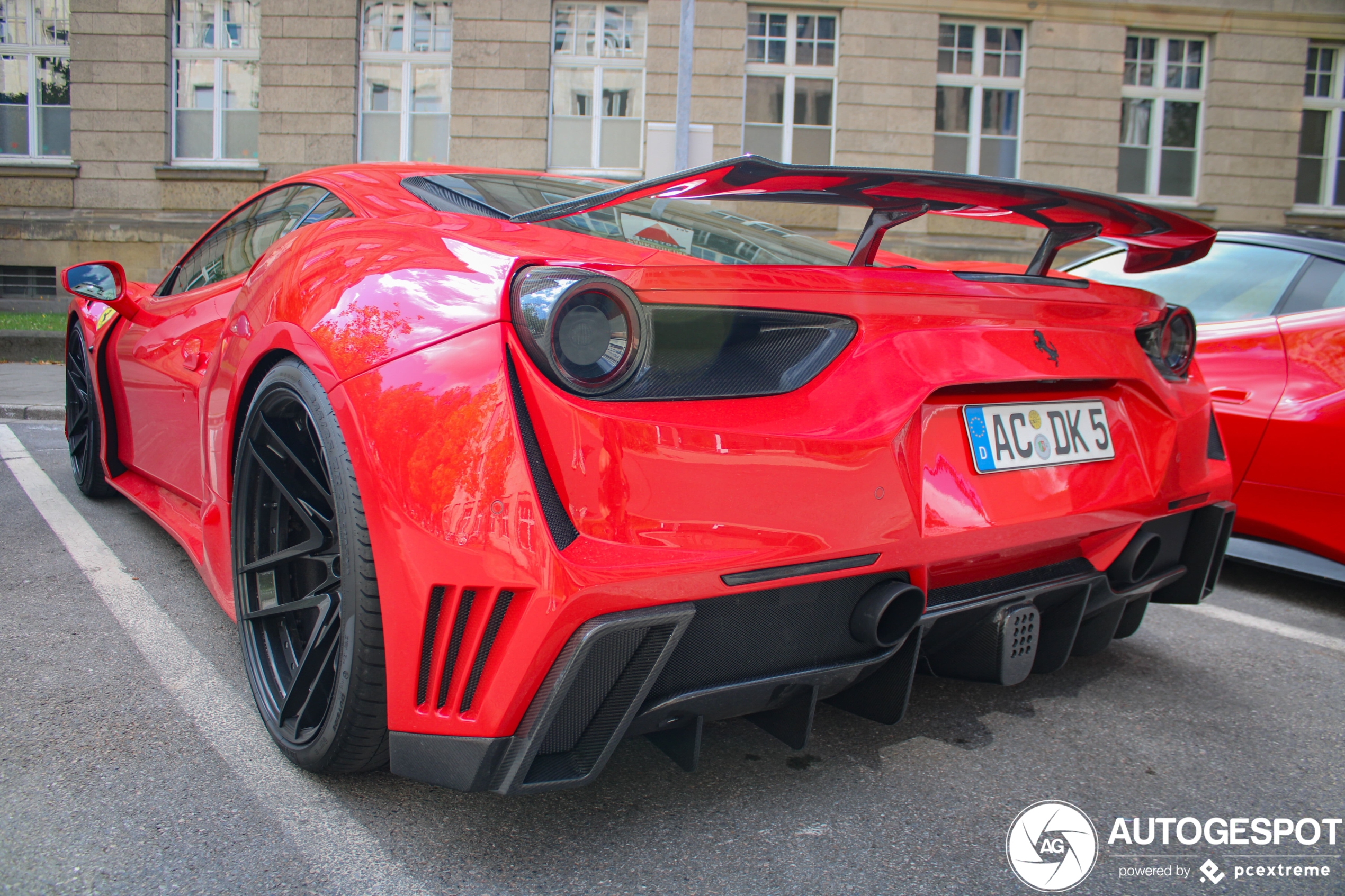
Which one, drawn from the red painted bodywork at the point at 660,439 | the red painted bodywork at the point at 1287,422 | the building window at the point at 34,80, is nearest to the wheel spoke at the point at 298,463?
the red painted bodywork at the point at 660,439

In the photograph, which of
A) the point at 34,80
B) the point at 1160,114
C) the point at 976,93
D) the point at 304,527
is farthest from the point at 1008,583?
the point at 34,80

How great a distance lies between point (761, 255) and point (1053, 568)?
2.79 ft

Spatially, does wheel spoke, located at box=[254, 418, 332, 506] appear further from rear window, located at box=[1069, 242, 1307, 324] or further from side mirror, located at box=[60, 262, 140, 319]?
rear window, located at box=[1069, 242, 1307, 324]

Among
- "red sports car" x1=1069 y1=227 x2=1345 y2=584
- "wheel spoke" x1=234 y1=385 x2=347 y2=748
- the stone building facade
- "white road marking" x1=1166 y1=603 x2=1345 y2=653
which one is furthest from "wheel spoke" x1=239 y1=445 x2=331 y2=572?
the stone building facade

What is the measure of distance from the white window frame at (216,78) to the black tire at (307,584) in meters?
15.0

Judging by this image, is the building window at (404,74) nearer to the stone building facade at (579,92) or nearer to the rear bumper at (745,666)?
the stone building facade at (579,92)

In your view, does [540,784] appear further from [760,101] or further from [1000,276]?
[760,101]

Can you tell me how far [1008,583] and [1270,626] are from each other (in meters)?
1.72

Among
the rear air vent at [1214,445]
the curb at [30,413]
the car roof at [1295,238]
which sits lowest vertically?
the curb at [30,413]

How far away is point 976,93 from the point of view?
15.3m

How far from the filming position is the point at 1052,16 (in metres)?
15.0

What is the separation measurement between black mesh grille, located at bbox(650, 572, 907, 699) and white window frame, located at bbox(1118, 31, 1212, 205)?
53.8 feet

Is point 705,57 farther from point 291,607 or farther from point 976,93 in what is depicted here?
point 291,607

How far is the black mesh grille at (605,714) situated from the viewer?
1.35 m
